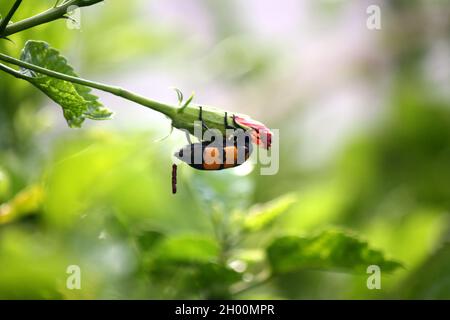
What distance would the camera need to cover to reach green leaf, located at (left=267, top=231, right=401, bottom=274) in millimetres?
952

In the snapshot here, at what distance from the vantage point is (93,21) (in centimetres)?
157

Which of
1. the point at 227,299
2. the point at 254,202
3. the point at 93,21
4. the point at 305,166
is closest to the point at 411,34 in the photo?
the point at 305,166

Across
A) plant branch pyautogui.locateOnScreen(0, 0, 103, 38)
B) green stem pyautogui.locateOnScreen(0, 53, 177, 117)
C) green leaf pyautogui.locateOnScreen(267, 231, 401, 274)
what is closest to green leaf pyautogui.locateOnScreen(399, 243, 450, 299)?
green leaf pyautogui.locateOnScreen(267, 231, 401, 274)

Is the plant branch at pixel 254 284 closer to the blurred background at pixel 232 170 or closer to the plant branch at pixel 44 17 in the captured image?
the blurred background at pixel 232 170

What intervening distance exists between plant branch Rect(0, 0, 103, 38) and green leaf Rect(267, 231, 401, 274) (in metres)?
0.50

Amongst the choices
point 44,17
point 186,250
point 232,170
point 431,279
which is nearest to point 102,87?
point 44,17

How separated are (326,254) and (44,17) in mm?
556

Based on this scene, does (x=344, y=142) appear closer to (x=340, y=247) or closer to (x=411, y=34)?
(x=411, y=34)

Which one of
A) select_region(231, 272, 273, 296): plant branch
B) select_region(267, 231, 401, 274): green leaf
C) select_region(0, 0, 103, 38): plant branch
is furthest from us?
select_region(231, 272, 273, 296): plant branch

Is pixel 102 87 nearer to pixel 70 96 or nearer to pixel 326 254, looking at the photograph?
pixel 70 96

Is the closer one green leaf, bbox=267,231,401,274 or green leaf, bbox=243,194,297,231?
green leaf, bbox=267,231,401,274

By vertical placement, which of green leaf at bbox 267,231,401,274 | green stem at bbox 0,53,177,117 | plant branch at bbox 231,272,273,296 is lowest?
plant branch at bbox 231,272,273,296

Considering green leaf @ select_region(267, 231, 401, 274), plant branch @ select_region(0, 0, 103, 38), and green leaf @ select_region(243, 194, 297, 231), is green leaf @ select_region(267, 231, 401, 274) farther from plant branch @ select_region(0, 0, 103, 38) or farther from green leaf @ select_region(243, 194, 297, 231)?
plant branch @ select_region(0, 0, 103, 38)

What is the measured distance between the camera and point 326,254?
99cm
